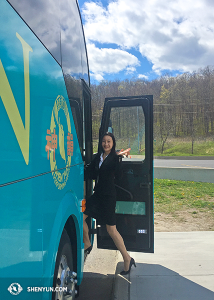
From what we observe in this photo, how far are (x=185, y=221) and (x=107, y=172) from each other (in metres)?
3.65

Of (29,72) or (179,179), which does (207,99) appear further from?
(29,72)

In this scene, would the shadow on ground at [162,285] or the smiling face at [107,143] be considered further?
the smiling face at [107,143]

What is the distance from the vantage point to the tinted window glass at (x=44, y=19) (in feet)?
4.74

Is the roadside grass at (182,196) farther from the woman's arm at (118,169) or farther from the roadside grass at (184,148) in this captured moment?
the roadside grass at (184,148)

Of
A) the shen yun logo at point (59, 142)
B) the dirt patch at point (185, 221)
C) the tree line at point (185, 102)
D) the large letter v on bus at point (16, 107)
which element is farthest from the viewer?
the tree line at point (185, 102)

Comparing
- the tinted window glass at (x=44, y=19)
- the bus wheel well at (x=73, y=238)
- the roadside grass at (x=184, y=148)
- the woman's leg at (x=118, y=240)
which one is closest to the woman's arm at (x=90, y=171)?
the woman's leg at (x=118, y=240)

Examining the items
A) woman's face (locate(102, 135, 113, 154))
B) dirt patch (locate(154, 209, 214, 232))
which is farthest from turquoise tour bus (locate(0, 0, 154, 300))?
dirt patch (locate(154, 209, 214, 232))

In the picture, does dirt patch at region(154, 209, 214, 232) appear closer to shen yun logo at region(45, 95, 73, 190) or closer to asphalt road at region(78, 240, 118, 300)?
asphalt road at region(78, 240, 118, 300)

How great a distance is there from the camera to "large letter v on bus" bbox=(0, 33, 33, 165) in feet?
3.71

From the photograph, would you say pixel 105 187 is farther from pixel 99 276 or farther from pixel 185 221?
pixel 185 221

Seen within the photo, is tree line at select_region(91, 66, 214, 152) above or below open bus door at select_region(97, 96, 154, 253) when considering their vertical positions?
above

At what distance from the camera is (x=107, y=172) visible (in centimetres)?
326

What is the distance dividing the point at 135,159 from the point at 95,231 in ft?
4.00

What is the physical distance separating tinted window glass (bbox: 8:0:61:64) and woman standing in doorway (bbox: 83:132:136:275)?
4.96 ft
